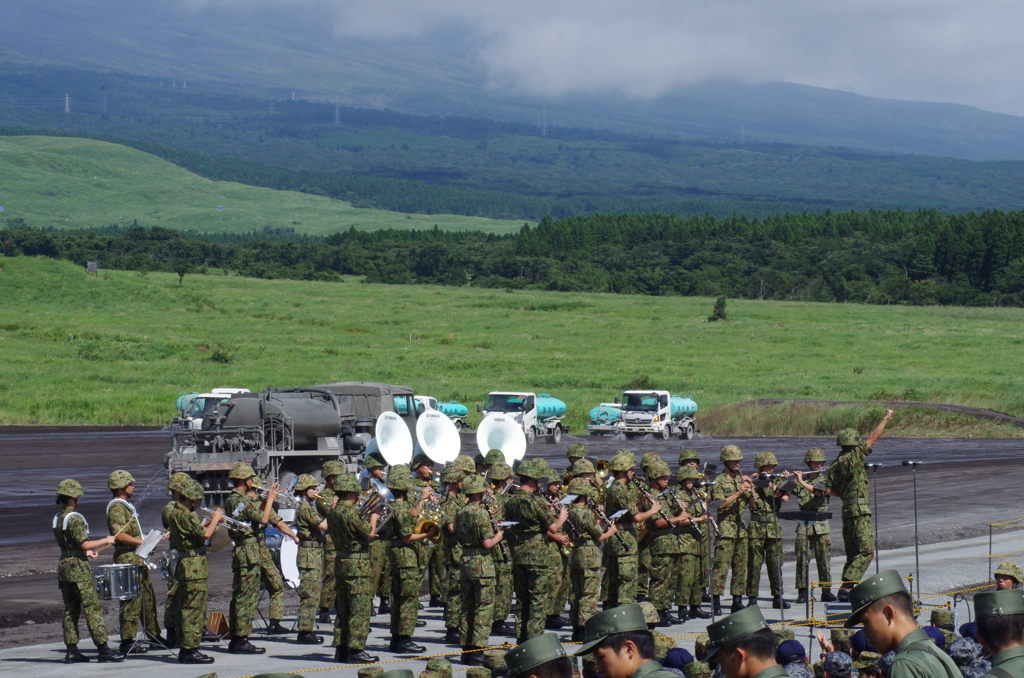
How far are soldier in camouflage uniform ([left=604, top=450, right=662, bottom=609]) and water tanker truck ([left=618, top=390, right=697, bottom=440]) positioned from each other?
28.3 metres

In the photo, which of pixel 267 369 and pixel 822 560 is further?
pixel 267 369

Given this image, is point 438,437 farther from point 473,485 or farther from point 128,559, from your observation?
point 128,559

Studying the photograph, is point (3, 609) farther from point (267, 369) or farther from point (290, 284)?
point (290, 284)

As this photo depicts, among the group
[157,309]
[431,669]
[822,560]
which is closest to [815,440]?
[822,560]

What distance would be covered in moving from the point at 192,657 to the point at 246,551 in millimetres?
1153

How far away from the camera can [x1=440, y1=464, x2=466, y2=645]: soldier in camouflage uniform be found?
12961mm

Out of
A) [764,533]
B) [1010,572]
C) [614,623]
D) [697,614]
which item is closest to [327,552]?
[697,614]

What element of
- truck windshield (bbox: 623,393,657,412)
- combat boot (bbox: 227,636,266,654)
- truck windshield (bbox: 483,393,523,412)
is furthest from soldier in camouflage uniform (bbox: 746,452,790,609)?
truck windshield (bbox: 623,393,657,412)

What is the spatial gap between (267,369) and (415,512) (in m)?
46.4

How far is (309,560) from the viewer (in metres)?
13.5

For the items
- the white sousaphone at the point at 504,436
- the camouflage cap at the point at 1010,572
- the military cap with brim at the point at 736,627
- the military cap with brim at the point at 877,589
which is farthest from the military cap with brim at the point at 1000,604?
the white sousaphone at the point at 504,436

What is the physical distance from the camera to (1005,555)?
715 inches

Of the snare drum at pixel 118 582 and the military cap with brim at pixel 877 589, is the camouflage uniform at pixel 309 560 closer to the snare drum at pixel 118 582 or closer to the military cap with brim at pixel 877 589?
the snare drum at pixel 118 582

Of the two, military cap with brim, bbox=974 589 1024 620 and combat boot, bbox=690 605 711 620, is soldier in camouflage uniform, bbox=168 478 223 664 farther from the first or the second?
military cap with brim, bbox=974 589 1024 620
